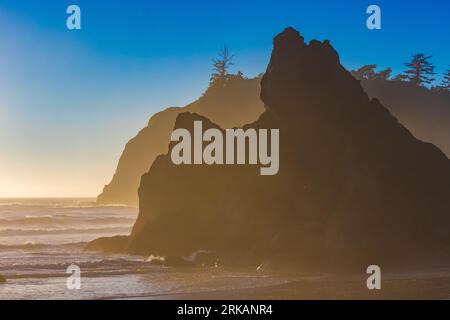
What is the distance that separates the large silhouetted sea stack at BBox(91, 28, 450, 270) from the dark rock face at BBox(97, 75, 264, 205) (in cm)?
8022

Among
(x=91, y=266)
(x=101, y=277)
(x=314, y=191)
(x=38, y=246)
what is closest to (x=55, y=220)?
(x=38, y=246)

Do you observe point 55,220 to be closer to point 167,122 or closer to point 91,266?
Result: point 91,266

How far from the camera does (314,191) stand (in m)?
42.9

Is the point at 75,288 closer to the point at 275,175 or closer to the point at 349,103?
the point at 275,175

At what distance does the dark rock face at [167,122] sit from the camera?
132 meters

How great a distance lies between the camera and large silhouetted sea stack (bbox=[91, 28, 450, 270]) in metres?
39.1

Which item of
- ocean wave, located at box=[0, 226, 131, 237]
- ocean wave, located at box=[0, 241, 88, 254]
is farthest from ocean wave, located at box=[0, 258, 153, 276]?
ocean wave, located at box=[0, 226, 131, 237]

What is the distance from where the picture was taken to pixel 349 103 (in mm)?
44250

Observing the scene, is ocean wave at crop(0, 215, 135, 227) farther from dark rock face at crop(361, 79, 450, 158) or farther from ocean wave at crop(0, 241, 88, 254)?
dark rock face at crop(361, 79, 450, 158)

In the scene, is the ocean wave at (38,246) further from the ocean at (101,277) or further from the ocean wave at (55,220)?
the ocean wave at (55,220)

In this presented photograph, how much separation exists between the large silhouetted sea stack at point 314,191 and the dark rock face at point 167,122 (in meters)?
80.2

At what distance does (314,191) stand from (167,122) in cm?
11593

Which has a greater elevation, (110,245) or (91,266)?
(110,245)
